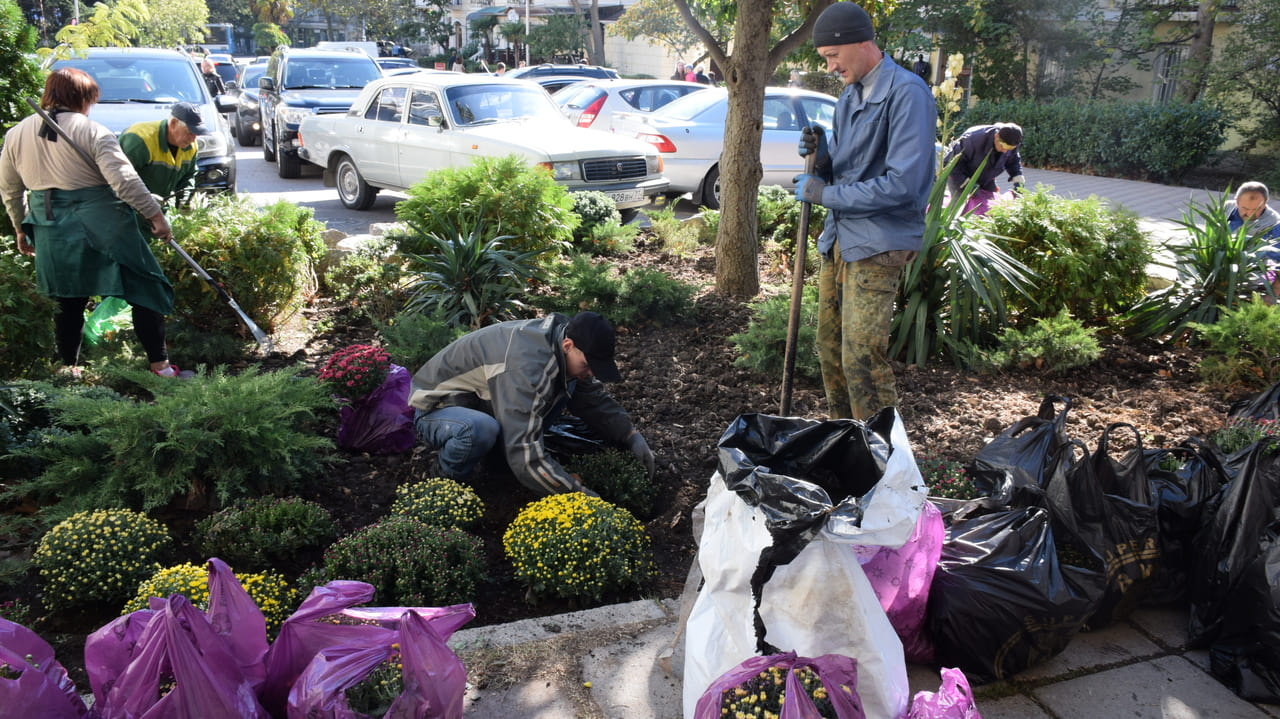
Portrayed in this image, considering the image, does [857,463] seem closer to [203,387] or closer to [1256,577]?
[1256,577]

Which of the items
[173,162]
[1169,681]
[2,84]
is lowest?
[1169,681]

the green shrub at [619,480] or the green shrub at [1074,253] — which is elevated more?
the green shrub at [1074,253]

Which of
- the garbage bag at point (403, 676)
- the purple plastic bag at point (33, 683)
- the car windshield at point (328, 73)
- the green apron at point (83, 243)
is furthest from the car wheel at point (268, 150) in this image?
the garbage bag at point (403, 676)

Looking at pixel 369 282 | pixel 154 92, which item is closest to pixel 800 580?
pixel 369 282

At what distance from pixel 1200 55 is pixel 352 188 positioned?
56.5ft

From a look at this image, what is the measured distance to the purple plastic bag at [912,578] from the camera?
2.66m

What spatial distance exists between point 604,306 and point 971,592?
154 inches

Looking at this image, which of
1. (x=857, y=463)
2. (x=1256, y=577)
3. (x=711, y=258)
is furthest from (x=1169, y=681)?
(x=711, y=258)

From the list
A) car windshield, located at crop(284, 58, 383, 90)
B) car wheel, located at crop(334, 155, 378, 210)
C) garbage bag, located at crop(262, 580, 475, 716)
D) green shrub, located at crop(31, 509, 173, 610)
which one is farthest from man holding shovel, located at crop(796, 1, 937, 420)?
car windshield, located at crop(284, 58, 383, 90)

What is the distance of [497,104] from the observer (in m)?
10.8

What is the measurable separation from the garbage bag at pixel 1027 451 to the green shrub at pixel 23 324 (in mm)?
4665

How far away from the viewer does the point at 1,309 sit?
4492mm

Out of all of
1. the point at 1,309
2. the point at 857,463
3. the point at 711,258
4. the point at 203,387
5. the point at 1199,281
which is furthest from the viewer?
the point at 711,258

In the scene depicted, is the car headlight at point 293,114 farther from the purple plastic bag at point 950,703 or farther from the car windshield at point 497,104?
the purple plastic bag at point 950,703
